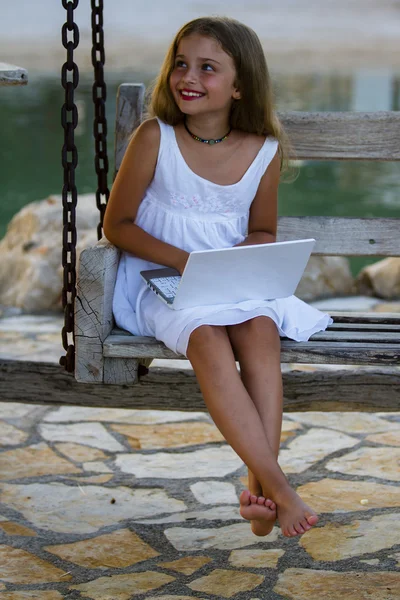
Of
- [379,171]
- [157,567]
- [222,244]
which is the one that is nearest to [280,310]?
[222,244]

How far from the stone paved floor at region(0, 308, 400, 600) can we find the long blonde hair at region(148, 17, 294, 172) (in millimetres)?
1144

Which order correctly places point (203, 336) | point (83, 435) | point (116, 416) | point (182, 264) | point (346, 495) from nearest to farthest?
point (203, 336)
point (182, 264)
point (346, 495)
point (83, 435)
point (116, 416)

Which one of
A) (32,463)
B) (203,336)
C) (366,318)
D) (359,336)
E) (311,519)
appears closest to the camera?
(311,519)

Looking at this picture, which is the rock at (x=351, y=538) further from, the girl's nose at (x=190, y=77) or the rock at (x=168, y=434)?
the girl's nose at (x=190, y=77)

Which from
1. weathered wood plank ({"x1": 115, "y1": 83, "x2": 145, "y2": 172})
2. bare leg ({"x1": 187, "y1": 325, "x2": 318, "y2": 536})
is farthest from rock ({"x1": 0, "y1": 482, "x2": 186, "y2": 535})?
weathered wood plank ({"x1": 115, "y1": 83, "x2": 145, "y2": 172})

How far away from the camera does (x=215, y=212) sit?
2.89m

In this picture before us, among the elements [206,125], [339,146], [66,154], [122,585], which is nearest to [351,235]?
[339,146]

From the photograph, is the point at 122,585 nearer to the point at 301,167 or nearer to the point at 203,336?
the point at 203,336

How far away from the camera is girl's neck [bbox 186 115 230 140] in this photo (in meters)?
2.87

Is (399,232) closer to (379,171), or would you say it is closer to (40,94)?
(379,171)

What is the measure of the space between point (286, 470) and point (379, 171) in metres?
7.04

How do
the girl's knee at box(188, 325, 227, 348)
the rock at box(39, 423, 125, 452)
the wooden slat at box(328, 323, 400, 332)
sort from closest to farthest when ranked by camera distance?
the girl's knee at box(188, 325, 227, 348), the wooden slat at box(328, 323, 400, 332), the rock at box(39, 423, 125, 452)

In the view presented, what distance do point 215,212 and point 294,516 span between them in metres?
0.98

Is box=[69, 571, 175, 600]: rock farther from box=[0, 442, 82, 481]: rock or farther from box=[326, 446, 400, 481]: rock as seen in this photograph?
box=[326, 446, 400, 481]: rock
